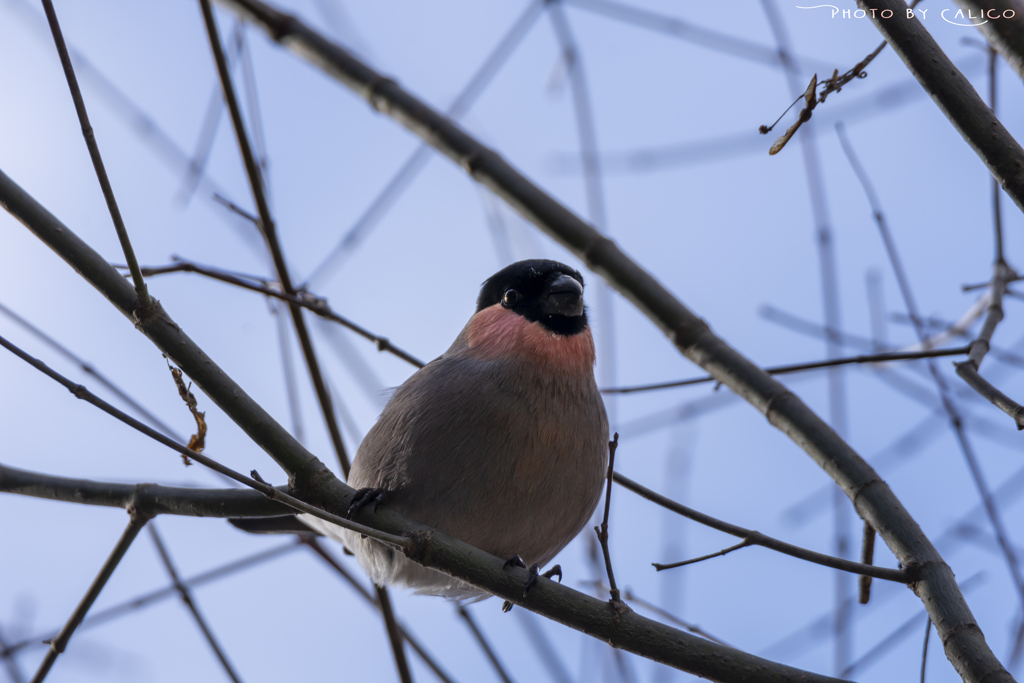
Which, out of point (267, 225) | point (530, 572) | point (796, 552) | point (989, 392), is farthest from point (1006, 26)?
point (267, 225)

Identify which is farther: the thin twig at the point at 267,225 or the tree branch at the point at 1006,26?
the thin twig at the point at 267,225

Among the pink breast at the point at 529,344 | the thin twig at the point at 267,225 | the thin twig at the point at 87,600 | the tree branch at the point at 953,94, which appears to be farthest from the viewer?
the pink breast at the point at 529,344

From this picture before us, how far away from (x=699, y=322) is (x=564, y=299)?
65 cm

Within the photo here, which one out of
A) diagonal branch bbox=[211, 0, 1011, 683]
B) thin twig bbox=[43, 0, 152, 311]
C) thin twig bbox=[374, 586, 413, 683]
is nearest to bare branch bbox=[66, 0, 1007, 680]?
diagonal branch bbox=[211, 0, 1011, 683]

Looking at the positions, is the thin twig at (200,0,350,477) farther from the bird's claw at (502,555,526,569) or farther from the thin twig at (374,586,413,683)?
the bird's claw at (502,555,526,569)

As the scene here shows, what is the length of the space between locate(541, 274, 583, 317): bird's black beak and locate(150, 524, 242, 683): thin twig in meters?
1.91

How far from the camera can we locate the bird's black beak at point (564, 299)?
13.0ft

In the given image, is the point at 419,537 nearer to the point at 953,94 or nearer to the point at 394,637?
the point at 394,637

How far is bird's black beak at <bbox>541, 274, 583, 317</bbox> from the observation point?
3.95 metres

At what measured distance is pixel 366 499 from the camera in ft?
9.55

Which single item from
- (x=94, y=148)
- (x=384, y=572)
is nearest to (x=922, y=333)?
(x=384, y=572)

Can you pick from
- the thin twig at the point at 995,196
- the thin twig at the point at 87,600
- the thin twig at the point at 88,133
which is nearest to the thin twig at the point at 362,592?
the thin twig at the point at 87,600

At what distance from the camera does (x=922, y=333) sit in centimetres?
353

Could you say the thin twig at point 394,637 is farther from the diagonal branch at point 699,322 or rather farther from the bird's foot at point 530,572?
the diagonal branch at point 699,322
